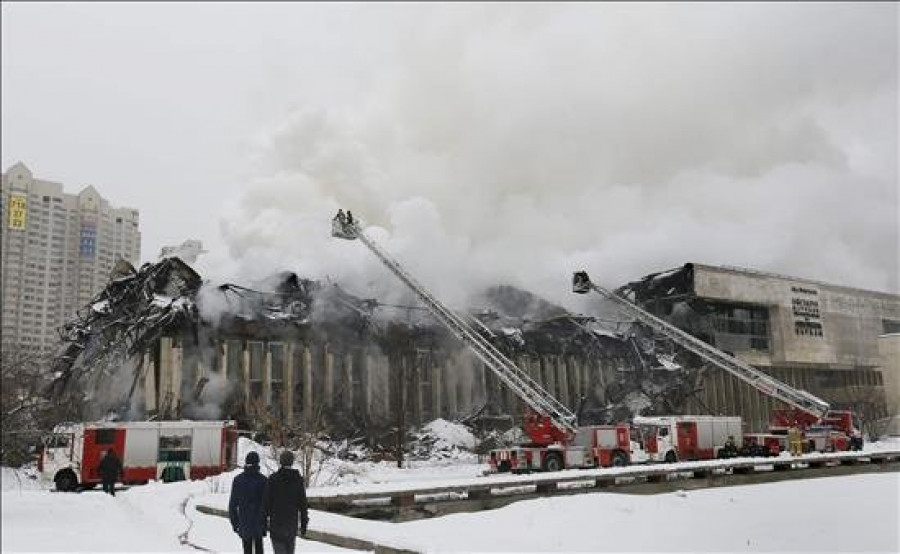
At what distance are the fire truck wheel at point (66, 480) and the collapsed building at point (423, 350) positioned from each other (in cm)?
582

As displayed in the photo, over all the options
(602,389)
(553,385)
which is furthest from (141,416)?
(602,389)

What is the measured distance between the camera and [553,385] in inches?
1719

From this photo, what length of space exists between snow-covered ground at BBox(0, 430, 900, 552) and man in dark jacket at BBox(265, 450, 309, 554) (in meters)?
1.84

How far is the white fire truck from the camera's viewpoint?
23.6m

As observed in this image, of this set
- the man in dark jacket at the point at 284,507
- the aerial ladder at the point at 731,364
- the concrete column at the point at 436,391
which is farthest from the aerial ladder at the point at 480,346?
the man in dark jacket at the point at 284,507

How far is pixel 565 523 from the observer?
15.1m

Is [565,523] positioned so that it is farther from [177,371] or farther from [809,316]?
[809,316]

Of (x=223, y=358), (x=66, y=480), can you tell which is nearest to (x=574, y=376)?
(x=223, y=358)

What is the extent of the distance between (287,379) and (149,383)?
5.96m

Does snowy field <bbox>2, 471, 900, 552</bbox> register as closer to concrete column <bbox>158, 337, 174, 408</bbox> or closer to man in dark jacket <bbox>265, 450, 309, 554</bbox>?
man in dark jacket <bbox>265, 450, 309, 554</bbox>

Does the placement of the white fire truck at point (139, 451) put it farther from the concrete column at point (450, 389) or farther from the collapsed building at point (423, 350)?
the concrete column at point (450, 389)

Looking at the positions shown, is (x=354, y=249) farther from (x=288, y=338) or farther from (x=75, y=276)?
(x=75, y=276)

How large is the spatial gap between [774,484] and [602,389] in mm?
23466

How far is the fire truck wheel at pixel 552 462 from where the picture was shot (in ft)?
91.0
